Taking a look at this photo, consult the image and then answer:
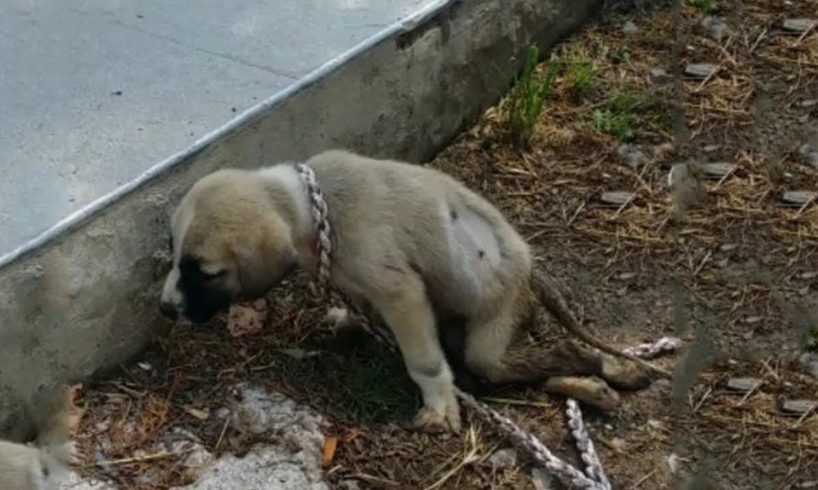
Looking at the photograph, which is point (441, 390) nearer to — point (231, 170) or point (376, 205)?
point (376, 205)

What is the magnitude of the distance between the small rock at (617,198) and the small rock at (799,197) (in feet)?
1.96

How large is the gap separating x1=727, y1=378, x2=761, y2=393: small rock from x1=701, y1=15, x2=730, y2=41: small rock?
8.22 ft

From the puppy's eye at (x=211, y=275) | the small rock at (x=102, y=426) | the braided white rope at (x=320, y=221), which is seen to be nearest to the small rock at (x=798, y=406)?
the braided white rope at (x=320, y=221)

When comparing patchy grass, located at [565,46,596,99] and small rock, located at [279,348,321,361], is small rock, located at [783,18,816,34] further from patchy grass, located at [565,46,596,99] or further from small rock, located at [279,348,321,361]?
small rock, located at [279,348,321,361]

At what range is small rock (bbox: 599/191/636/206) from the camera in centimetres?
609

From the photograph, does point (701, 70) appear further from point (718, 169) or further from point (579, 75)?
point (718, 169)

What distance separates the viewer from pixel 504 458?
4.79 meters

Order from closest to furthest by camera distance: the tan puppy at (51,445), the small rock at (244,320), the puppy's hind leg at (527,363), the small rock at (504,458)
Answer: the tan puppy at (51,445), the small rock at (504,458), the puppy's hind leg at (527,363), the small rock at (244,320)

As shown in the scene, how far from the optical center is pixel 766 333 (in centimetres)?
538

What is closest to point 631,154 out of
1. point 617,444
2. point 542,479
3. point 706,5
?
point 706,5

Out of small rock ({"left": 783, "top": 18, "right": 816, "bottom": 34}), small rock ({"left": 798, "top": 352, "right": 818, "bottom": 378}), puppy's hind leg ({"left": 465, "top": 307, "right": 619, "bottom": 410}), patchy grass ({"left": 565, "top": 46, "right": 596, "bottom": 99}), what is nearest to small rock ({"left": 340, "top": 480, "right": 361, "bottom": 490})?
puppy's hind leg ({"left": 465, "top": 307, "right": 619, "bottom": 410})

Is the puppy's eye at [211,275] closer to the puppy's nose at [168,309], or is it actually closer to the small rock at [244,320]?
the puppy's nose at [168,309]

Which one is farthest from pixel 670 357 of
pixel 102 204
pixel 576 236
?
pixel 102 204

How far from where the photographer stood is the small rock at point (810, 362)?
5.14m
